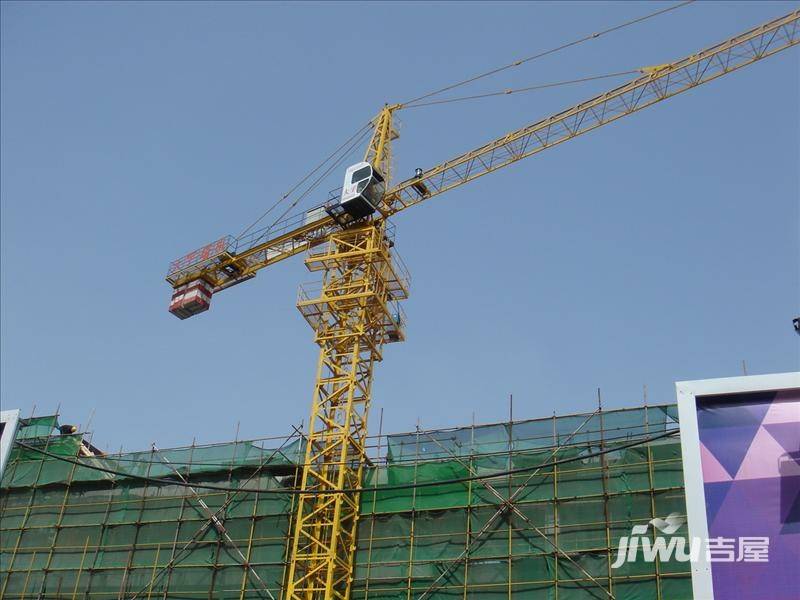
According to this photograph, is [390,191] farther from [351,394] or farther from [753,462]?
[753,462]

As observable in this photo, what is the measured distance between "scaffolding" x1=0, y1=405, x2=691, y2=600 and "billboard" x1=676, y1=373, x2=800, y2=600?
15.0m

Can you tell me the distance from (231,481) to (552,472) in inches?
439

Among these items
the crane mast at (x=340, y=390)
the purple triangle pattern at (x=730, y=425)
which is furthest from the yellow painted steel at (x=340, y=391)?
the purple triangle pattern at (x=730, y=425)

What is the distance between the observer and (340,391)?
3331 centimetres

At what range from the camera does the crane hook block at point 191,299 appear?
3988cm

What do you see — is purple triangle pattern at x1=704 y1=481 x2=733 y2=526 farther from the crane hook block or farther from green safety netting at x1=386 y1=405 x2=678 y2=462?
the crane hook block

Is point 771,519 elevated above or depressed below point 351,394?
below

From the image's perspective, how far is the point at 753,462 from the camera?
31.2ft

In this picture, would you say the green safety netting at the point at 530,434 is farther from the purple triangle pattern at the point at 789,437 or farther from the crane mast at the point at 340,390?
the purple triangle pattern at the point at 789,437

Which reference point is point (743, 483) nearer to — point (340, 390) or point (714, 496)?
point (714, 496)

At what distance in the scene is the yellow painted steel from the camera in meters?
29.8

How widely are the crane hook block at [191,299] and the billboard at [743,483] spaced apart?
32.0m

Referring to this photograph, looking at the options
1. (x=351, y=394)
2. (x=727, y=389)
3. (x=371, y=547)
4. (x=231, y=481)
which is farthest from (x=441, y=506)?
(x=727, y=389)

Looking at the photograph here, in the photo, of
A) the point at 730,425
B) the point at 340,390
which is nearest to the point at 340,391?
the point at 340,390
